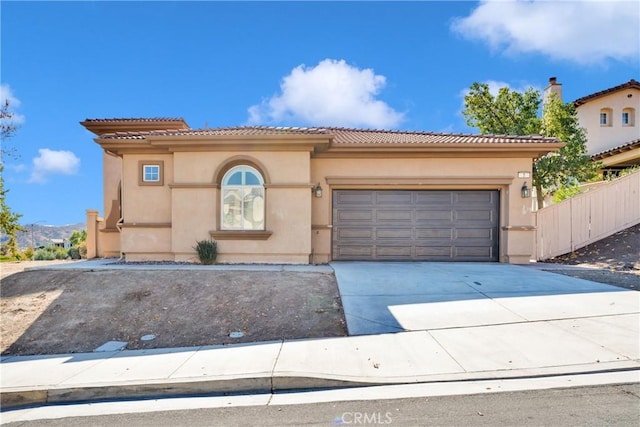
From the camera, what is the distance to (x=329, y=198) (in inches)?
476

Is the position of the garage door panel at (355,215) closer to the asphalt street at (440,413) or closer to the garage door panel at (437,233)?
the garage door panel at (437,233)

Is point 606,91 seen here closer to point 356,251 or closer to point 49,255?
point 356,251

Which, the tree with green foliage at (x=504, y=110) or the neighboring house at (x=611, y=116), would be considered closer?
the tree with green foliage at (x=504, y=110)

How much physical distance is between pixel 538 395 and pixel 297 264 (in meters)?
7.83

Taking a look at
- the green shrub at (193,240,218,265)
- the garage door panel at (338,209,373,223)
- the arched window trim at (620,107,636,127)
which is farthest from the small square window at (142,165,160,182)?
the arched window trim at (620,107,636,127)

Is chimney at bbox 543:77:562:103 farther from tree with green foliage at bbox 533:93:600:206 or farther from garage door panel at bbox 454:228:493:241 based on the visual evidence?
garage door panel at bbox 454:228:493:241

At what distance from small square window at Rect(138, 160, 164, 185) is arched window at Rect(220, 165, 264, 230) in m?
2.21

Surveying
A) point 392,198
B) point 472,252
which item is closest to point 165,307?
point 392,198

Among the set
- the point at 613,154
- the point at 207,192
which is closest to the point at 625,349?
the point at 207,192

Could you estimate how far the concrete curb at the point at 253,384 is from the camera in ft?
14.7

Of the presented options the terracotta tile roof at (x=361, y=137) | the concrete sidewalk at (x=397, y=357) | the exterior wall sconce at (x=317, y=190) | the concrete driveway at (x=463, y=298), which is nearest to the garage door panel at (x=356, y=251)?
the concrete driveway at (x=463, y=298)

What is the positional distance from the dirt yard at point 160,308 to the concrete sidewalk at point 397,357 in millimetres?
501

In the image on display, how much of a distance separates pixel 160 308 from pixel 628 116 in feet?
97.2

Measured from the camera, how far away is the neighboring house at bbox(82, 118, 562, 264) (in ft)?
37.4
